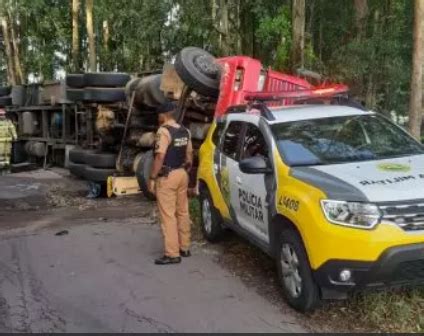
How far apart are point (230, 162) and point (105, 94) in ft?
26.9

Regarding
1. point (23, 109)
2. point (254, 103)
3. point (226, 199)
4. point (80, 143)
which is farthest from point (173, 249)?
point (23, 109)

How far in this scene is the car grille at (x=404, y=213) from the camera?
4.83 meters

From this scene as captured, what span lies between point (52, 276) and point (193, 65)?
5463 millimetres

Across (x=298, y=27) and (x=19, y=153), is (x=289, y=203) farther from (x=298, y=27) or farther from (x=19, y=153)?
(x=19, y=153)

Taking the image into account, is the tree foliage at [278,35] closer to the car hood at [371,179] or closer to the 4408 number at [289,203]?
the car hood at [371,179]

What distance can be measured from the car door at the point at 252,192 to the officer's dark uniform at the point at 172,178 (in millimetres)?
672

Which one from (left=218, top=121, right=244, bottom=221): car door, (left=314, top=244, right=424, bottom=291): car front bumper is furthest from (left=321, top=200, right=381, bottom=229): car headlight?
(left=218, top=121, right=244, bottom=221): car door

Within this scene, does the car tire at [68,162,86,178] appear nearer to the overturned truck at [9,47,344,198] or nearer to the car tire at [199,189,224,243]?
the overturned truck at [9,47,344,198]

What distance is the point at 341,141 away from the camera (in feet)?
20.3

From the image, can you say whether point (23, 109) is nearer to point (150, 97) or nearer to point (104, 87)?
point (104, 87)

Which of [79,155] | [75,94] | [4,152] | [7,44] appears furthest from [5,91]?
[7,44]

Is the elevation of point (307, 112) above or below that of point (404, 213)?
above

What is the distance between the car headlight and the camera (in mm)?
4828

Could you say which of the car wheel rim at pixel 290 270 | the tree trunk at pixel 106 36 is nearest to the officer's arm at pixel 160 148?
the car wheel rim at pixel 290 270
